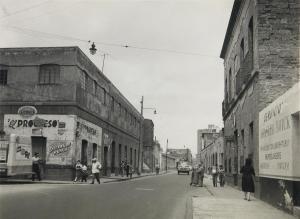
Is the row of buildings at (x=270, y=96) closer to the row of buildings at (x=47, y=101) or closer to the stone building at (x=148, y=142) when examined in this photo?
the row of buildings at (x=47, y=101)

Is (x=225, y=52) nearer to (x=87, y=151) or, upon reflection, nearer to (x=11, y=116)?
(x=87, y=151)

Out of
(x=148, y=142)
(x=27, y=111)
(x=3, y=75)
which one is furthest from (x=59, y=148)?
(x=148, y=142)

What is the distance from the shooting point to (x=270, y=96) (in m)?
16.2

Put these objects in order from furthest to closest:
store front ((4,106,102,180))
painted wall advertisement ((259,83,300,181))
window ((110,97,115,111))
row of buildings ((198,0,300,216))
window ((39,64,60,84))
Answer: window ((110,97,115,111))
window ((39,64,60,84))
store front ((4,106,102,180))
row of buildings ((198,0,300,216))
painted wall advertisement ((259,83,300,181))

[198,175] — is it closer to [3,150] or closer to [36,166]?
[36,166]

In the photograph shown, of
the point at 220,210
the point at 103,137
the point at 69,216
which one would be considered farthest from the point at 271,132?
the point at 103,137

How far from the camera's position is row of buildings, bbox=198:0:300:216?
1184 cm

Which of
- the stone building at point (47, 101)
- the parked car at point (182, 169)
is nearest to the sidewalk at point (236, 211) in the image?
the stone building at point (47, 101)

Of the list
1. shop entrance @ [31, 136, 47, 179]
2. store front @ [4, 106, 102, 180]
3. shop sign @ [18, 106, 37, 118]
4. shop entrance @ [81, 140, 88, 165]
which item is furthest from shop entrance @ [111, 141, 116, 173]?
shop sign @ [18, 106, 37, 118]

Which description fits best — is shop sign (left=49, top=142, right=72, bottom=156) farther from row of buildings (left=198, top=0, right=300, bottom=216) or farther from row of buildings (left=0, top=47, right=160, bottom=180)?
row of buildings (left=198, top=0, right=300, bottom=216)

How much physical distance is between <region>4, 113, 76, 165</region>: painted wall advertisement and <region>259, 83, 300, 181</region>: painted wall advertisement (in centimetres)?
1566

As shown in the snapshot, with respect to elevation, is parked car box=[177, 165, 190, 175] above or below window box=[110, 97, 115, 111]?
below

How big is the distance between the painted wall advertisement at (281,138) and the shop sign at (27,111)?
17.1 m

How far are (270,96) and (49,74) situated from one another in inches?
673
